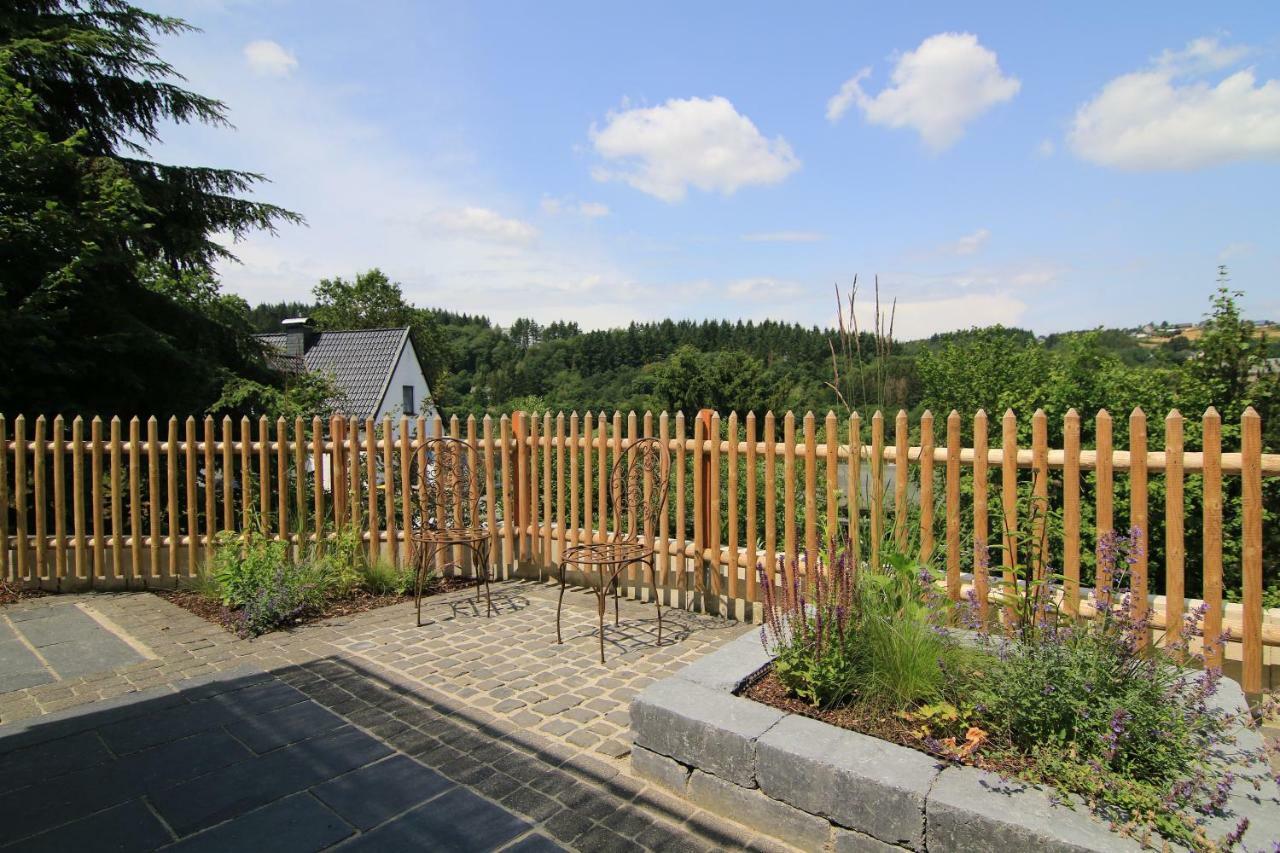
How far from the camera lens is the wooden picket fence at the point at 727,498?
347cm

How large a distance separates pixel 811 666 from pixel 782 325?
4718 centimetres

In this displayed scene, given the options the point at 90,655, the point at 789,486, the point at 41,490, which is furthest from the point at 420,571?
the point at 41,490

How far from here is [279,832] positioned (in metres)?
2.48

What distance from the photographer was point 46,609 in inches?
220

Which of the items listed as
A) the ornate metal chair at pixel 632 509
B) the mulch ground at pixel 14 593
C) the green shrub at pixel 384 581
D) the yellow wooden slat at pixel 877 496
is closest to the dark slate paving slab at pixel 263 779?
the ornate metal chair at pixel 632 509

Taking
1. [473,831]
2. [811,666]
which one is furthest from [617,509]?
[473,831]

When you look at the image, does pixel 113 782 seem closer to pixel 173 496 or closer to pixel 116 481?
pixel 173 496

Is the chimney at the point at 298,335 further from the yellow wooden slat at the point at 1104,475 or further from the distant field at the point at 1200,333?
the yellow wooden slat at the point at 1104,475

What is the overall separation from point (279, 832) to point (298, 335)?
32.2 meters

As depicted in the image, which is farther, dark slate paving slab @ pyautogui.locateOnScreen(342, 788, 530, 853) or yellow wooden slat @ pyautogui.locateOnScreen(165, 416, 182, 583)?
yellow wooden slat @ pyautogui.locateOnScreen(165, 416, 182, 583)

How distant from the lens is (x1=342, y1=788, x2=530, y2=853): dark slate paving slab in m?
2.38

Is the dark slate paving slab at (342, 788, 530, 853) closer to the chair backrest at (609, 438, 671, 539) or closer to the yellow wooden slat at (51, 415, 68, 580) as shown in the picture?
the chair backrest at (609, 438, 671, 539)

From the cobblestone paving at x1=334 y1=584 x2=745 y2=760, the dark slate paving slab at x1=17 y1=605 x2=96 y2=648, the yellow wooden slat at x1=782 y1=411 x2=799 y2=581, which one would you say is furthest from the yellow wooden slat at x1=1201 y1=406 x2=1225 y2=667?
the dark slate paving slab at x1=17 y1=605 x2=96 y2=648

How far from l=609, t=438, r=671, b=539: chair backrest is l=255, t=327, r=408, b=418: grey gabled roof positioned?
81.7 feet
